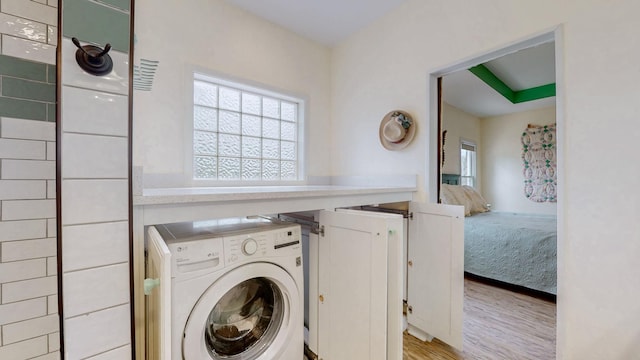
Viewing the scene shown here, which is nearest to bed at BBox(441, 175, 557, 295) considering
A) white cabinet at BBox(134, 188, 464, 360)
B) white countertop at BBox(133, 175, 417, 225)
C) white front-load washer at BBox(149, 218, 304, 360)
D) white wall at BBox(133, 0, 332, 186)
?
white cabinet at BBox(134, 188, 464, 360)

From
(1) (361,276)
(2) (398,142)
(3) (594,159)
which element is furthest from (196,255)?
(3) (594,159)

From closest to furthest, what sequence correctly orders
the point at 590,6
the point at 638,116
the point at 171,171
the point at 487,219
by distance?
the point at 638,116
the point at 590,6
the point at 171,171
the point at 487,219

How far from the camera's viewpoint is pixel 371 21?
91.0 inches

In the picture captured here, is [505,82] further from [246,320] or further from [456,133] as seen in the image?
[246,320]

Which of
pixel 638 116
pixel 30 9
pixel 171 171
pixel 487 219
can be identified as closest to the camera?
pixel 30 9

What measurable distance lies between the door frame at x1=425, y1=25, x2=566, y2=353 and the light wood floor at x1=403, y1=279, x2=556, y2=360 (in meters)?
0.36

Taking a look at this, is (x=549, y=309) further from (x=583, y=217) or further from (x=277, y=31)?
(x=277, y=31)

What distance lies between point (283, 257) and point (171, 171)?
44.8 inches

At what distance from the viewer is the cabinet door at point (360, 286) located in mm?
1108

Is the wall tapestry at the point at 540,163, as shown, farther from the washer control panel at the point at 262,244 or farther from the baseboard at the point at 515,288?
the washer control panel at the point at 262,244

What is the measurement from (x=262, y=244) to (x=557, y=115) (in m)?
1.69

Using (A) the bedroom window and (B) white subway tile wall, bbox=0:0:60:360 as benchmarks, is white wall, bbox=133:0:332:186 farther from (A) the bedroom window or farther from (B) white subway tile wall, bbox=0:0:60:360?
(A) the bedroom window

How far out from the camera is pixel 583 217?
1.26 metres

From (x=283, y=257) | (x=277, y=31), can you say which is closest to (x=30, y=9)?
(x=283, y=257)
